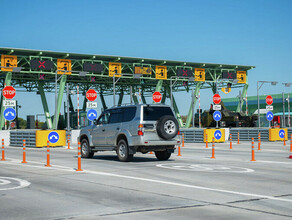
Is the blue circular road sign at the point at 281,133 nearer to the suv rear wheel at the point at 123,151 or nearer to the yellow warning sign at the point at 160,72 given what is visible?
the suv rear wheel at the point at 123,151

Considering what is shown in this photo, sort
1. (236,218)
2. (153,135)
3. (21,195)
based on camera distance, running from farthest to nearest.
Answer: (153,135) → (21,195) → (236,218)

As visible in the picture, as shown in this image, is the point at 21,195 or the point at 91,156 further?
the point at 91,156

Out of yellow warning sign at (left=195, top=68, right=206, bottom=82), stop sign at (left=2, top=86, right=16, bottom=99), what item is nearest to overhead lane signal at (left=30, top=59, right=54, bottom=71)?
stop sign at (left=2, top=86, right=16, bottom=99)

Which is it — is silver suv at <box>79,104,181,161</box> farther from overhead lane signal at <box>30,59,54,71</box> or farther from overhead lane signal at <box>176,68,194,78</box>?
overhead lane signal at <box>176,68,194,78</box>

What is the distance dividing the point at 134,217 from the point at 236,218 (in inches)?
61.5

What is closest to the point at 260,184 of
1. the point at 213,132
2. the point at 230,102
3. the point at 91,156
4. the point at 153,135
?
the point at 153,135

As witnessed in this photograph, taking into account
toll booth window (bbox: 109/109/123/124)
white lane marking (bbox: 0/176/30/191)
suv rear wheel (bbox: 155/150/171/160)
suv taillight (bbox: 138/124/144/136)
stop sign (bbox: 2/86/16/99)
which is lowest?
white lane marking (bbox: 0/176/30/191)

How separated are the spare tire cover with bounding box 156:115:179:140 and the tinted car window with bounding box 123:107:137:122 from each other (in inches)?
44.2

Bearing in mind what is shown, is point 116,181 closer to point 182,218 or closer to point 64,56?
point 182,218

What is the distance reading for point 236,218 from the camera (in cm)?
714

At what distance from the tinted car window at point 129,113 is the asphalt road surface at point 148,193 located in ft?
10.8

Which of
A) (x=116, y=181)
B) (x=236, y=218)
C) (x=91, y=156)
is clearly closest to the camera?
(x=236, y=218)

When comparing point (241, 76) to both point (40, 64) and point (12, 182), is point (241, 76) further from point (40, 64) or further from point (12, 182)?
point (12, 182)

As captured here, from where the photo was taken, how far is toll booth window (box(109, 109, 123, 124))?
1875cm
